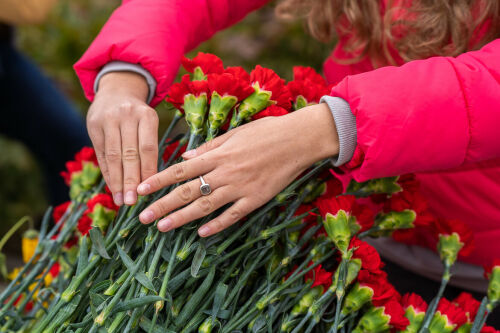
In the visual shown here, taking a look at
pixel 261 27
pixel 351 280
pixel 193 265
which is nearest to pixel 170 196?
pixel 193 265

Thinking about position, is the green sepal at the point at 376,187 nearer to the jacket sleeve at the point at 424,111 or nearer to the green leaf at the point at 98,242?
the jacket sleeve at the point at 424,111

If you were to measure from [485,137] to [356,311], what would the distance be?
29cm

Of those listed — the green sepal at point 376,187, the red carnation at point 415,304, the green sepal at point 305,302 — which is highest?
the green sepal at point 376,187

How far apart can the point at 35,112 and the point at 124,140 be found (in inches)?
48.3

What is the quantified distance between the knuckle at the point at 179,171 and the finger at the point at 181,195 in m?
0.01

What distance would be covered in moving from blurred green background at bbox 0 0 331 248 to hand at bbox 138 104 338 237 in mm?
1710

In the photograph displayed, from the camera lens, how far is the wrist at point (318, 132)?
2.06 ft

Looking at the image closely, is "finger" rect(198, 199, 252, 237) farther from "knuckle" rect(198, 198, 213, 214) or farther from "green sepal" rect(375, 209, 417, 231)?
"green sepal" rect(375, 209, 417, 231)

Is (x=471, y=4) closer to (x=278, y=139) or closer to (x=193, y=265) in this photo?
(x=278, y=139)

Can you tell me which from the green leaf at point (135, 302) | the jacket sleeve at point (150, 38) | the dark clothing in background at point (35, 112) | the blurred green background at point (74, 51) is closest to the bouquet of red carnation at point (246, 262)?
the green leaf at point (135, 302)

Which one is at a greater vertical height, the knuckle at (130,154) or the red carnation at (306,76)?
the red carnation at (306,76)

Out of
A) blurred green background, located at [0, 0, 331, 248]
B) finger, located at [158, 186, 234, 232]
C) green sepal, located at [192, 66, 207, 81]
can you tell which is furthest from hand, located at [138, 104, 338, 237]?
blurred green background, located at [0, 0, 331, 248]

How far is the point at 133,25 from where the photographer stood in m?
0.80

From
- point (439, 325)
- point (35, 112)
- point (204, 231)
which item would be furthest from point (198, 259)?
point (35, 112)
